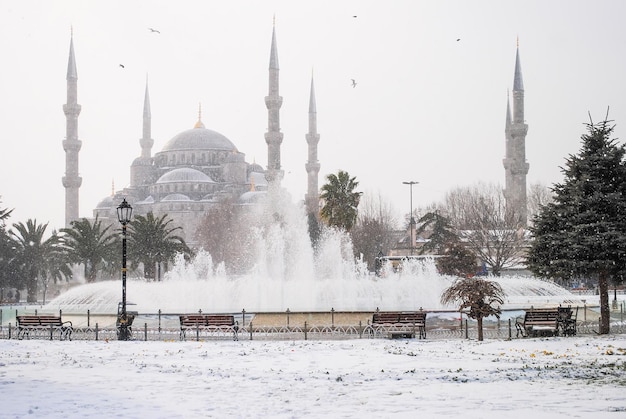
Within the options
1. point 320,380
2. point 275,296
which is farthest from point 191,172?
point 320,380

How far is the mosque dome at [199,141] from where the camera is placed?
110 m

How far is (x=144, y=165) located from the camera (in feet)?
354

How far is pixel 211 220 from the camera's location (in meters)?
81.8

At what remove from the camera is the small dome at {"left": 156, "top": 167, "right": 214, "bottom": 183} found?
101875 mm

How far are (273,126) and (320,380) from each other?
72104 millimetres

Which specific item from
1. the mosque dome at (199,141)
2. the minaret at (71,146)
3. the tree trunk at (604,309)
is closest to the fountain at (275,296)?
the tree trunk at (604,309)

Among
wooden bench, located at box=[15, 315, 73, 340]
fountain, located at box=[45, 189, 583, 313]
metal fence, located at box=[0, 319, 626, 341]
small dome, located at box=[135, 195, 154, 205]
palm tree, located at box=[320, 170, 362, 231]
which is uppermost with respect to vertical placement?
small dome, located at box=[135, 195, 154, 205]

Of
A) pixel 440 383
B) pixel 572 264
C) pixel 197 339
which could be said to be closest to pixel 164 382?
pixel 440 383

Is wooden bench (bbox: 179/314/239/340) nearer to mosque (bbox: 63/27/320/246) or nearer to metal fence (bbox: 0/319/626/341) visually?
metal fence (bbox: 0/319/626/341)

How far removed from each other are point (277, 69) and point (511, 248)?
3864 cm

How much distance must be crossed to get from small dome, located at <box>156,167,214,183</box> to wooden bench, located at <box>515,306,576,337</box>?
8547cm

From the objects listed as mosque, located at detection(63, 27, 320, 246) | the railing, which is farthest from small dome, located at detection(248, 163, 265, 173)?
the railing

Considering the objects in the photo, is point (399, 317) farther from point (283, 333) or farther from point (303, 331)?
point (283, 333)

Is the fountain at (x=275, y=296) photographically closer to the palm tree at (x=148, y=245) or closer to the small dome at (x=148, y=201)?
the palm tree at (x=148, y=245)
